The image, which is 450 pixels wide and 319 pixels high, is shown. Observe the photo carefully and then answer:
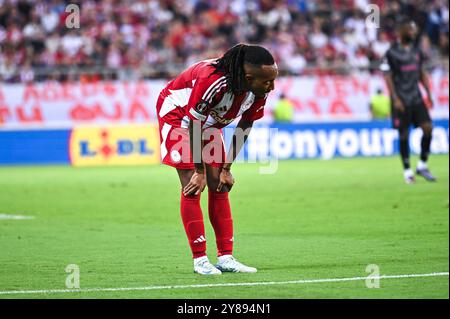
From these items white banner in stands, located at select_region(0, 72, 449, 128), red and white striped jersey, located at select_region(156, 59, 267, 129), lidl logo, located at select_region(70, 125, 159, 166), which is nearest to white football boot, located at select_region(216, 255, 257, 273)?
red and white striped jersey, located at select_region(156, 59, 267, 129)

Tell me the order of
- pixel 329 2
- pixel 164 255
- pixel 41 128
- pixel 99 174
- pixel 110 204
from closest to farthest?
1. pixel 164 255
2. pixel 110 204
3. pixel 99 174
4. pixel 41 128
5. pixel 329 2

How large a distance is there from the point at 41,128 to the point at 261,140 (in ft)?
19.1

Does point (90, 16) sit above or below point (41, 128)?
above

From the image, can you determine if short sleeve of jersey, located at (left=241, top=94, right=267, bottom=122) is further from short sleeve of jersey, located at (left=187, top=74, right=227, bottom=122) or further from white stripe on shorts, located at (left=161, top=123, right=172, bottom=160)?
white stripe on shorts, located at (left=161, top=123, right=172, bottom=160)

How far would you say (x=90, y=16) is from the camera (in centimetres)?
3094

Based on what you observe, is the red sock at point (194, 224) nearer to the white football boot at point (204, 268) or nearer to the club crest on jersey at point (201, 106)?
the white football boot at point (204, 268)

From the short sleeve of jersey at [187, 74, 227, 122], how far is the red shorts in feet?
1.41

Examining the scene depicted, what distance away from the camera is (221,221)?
914cm

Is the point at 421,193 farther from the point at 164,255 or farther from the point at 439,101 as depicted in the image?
the point at 439,101

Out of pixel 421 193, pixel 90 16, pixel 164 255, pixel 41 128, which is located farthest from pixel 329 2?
pixel 164 255

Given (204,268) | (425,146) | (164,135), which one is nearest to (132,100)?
(425,146)

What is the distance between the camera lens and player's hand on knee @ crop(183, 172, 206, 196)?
28.8 feet

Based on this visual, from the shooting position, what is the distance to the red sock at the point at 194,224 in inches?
352

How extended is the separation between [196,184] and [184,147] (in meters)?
0.38
